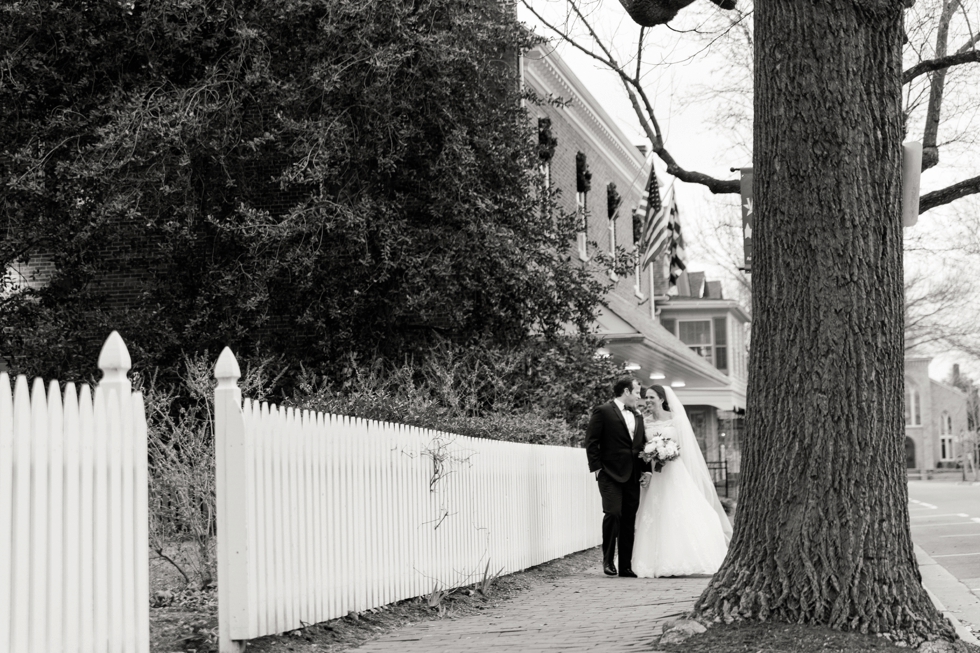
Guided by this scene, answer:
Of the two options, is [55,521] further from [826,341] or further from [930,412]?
[930,412]

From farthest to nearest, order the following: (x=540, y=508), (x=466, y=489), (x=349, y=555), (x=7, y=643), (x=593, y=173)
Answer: (x=593, y=173) → (x=540, y=508) → (x=466, y=489) → (x=349, y=555) → (x=7, y=643)

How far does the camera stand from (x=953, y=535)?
17531 mm

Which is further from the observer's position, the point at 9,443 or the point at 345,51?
the point at 345,51

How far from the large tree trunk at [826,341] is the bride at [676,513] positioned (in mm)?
5404

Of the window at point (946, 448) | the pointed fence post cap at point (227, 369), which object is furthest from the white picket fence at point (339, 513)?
the window at point (946, 448)

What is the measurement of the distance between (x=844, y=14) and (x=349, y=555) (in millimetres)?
4089

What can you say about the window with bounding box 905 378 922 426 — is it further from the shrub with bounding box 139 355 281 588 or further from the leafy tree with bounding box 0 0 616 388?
the shrub with bounding box 139 355 281 588

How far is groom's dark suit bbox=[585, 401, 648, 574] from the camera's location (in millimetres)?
11875

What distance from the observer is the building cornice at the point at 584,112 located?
23.8m

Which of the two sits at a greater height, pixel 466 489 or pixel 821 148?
pixel 821 148

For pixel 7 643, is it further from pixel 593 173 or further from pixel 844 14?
pixel 593 173

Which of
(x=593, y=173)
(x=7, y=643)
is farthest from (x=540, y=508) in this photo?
(x=593, y=173)

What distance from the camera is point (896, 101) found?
250 inches

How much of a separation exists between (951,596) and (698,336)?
1385 inches
